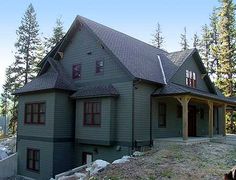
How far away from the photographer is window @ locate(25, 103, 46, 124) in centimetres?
1972

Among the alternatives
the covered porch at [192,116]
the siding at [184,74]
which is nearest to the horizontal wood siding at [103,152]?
the covered porch at [192,116]

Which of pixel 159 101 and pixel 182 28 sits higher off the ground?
pixel 182 28

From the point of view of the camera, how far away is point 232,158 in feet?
49.0

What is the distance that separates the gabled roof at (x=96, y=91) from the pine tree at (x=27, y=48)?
66.7ft

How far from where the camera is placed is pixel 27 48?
3809cm

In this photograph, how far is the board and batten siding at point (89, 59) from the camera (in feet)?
59.8

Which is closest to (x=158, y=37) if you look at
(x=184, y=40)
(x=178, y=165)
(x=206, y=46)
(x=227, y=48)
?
(x=184, y=40)

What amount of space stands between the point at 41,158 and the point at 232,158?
11384 mm

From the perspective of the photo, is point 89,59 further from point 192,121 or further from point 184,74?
point 192,121

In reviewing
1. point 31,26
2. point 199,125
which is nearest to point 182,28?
point 31,26

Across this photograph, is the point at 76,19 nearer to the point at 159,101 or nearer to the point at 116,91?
the point at 116,91

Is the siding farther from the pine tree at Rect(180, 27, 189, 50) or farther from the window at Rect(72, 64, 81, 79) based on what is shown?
the pine tree at Rect(180, 27, 189, 50)

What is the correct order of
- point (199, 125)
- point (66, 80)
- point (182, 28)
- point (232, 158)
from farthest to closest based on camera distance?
1. point (182, 28)
2. point (199, 125)
3. point (66, 80)
4. point (232, 158)

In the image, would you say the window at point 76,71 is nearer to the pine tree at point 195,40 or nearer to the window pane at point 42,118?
the window pane at point 42,118
